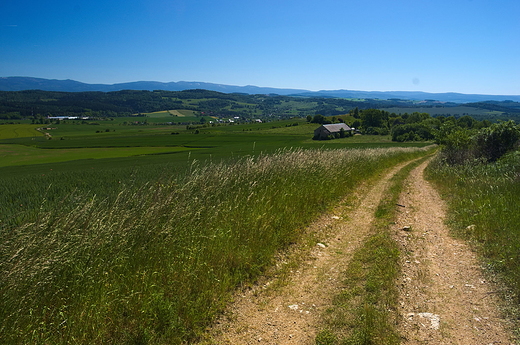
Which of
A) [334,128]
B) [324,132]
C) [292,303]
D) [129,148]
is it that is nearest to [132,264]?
[292,303]

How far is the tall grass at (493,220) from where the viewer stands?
214 inches

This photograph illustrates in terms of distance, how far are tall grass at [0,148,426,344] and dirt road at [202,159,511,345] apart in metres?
0.46

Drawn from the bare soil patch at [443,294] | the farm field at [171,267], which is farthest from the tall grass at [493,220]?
the bare soil patch at [443,294]

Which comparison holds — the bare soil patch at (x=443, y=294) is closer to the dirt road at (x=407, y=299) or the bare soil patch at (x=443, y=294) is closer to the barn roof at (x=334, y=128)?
the dirt road at (x=407, y=299)

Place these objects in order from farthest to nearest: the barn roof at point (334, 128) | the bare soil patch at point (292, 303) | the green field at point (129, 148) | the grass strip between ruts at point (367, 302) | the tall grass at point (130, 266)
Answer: the barn roof at point (334, 128) < the green field at point (129, 148) < the bare soil patch at point (292, 303) < the grass strip between ruts at point (367, 302) < the tall grass at point (130, 266)

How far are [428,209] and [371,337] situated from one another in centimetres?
784

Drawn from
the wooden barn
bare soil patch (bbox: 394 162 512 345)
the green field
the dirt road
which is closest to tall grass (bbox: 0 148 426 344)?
the dirt road

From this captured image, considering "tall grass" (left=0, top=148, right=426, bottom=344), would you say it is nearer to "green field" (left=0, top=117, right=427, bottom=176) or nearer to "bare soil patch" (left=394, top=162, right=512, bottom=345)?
"bare soil patch" (left=394, top=162, right=512, bottom=345)

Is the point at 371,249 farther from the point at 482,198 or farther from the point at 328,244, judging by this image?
the point at 482,198

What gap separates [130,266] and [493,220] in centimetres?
786

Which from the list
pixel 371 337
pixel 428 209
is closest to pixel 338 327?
pixel 371 337

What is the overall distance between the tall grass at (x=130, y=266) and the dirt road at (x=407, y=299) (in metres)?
0.46

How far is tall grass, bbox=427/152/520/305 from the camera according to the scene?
543cm

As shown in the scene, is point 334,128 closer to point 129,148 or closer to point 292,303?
point 129,148
